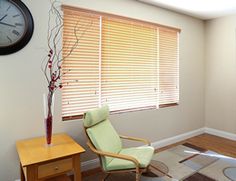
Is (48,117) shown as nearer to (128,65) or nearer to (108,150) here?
(108,150)

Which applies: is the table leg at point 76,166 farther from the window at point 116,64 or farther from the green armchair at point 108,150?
the window at point 116,64

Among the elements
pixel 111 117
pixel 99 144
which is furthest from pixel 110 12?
pixel 99 144

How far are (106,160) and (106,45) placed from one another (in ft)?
5.11

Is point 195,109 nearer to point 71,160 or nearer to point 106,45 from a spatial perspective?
point 106,45

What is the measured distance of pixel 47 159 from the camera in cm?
163

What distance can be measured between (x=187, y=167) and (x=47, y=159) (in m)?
1.97

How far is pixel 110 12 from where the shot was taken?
8.84 ft

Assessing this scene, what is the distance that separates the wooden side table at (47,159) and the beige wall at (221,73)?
3.31 m

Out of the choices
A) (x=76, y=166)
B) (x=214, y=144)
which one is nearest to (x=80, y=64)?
(x=76, y=166)

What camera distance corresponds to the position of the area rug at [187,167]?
2428 millimetres

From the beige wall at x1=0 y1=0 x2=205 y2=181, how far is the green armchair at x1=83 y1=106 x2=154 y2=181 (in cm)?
35

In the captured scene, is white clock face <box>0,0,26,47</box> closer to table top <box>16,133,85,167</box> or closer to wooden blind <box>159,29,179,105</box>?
table top <box>16,133,85,167</box>

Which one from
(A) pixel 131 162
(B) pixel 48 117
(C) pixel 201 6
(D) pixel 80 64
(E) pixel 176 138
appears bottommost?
(E) pixel 176 138

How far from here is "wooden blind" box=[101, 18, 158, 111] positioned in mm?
2746
